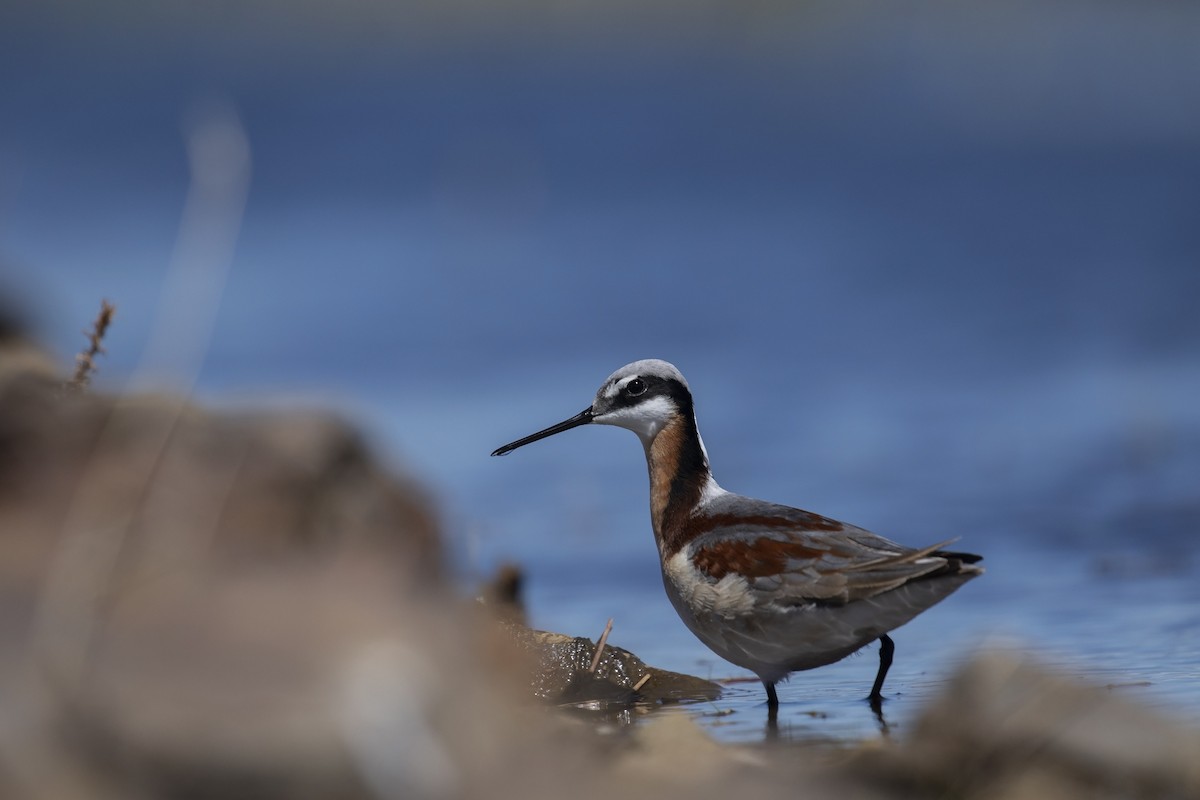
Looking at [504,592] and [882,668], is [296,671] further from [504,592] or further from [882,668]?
[882,668]

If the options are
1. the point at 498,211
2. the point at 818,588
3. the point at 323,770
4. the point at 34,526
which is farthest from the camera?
the point at 498,211

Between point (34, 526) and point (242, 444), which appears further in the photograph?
point (242, 444)

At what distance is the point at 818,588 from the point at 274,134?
17.9 meters

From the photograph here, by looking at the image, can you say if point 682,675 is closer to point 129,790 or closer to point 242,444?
point 242,444

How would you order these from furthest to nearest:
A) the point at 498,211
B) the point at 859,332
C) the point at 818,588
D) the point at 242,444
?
the point at 498,211 < the point at 859,332 < the point at 818,588 < the point at 242,444

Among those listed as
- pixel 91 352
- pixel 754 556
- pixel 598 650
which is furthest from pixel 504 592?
pixel 91 352

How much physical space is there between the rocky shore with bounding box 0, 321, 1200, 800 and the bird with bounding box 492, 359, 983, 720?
1.86m

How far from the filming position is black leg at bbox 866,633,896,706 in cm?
690

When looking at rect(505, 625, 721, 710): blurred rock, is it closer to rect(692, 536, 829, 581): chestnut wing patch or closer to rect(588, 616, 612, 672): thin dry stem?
rect(588, 616, 612, 672): thin dry stem

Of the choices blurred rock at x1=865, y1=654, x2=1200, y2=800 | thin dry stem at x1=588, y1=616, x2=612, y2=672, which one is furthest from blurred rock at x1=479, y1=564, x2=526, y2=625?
blurred rock at x1=865, y1=654, x2=1200, y2=800

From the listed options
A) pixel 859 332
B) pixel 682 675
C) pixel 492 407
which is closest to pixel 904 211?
pixel 859 332

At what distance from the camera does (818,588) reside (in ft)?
22.5

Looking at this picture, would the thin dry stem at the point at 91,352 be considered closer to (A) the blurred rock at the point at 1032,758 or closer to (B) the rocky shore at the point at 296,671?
(B) the rocky shore at the point at 296,671

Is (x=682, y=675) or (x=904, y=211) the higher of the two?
(x=904, y=211)
